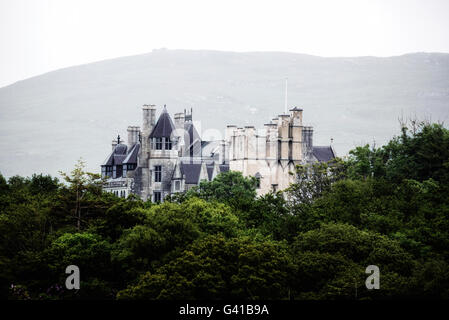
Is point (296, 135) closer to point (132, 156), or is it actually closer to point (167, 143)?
point (167, 143)

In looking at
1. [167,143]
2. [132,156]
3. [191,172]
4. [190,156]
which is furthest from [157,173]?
[190,156]

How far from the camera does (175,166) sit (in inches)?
3976

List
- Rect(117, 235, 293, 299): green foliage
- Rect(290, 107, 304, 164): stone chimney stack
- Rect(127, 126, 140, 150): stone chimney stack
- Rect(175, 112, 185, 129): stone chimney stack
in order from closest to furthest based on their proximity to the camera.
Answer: Rect(117, 235, 293, 299): green foliage, Rect(127, 126, 140, 150): stone chimney stack, Rect(175, 112, 185, 129): stone chimney stack, Rect(290, 107, 304, 164): stone chimney stack

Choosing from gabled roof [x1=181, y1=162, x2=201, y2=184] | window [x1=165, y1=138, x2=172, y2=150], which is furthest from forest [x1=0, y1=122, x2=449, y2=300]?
window [x1=165, y1=138, x2=172, y2=150]

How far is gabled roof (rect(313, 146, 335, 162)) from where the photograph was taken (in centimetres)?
11545

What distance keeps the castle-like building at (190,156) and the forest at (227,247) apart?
32030mm

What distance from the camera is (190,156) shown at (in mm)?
113000

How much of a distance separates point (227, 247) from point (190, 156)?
65.5 metres

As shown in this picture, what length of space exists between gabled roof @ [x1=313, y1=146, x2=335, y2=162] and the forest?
4537 centimetres

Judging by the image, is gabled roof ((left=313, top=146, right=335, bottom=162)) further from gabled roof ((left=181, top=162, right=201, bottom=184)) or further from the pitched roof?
the pitched roof

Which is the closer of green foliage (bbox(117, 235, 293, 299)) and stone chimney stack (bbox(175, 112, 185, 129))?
green foliage (bbox(117, 235, 293, 299))
